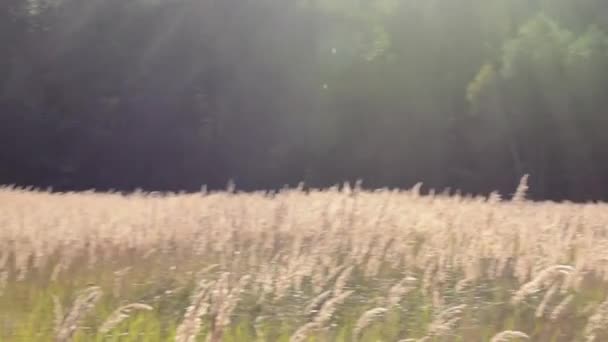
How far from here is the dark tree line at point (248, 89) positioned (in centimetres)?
2980

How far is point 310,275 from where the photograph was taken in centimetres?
574

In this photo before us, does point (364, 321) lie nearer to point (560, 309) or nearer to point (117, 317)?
point (117, 317)

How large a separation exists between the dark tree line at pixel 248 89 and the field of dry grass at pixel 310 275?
826 inches

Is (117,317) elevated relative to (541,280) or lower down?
lower down

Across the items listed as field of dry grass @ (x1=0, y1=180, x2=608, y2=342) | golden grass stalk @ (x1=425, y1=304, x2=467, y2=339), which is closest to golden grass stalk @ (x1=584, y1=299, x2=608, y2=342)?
field of dry grass @ (x1=0, y1=180, x2=608, y2=342)

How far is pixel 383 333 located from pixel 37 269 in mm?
2644

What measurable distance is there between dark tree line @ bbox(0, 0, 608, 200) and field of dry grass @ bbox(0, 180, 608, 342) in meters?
21.0

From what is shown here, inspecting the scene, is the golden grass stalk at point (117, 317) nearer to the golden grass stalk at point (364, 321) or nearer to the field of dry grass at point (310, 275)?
the field of dry grass at point (310, 275)

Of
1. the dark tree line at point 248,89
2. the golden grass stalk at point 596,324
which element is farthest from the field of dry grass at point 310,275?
the dark tree line at point 248,89

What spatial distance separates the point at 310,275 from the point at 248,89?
1046 inches

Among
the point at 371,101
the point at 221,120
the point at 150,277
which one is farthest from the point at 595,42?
the point at 150,277

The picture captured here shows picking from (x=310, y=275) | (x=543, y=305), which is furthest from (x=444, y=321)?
(x=310, y=275)

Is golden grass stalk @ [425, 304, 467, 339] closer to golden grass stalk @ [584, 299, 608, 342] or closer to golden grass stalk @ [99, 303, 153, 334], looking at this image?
golden grass stalk @ [584, 299, 608, 342]

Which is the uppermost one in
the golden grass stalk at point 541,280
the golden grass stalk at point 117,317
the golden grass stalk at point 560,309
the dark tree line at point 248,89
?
the dark tree line at point 248,89
